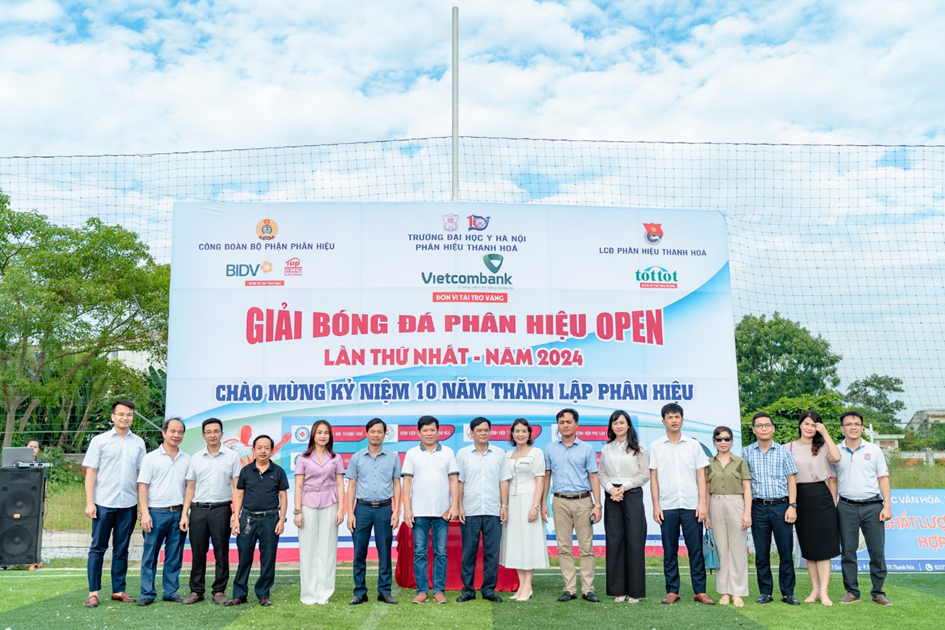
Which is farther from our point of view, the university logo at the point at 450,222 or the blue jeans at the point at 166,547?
the university logo at the point at 450,222

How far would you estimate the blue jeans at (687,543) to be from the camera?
510 cm

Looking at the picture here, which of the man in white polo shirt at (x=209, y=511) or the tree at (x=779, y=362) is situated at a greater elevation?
the tree at (x=779, y=362)

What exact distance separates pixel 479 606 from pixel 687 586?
5.93 ft

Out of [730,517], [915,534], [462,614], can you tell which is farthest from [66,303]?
[915,534]

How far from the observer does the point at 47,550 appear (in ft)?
24.8

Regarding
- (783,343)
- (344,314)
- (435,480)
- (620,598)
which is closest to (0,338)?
(344,314)

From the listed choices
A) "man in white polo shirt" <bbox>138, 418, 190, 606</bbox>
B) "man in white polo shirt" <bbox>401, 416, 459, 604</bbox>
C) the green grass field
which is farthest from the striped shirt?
"man in white polo shirt" <bbox>138, 418, 190, 606</bbox>

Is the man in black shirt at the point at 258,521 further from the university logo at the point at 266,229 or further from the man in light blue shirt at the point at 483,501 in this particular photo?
the university logo at the point at 266,229

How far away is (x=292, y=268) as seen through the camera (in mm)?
6996

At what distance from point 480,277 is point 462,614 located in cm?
326

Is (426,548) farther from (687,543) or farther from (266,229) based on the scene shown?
(266,229)

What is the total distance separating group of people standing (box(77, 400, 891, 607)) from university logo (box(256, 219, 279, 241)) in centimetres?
237

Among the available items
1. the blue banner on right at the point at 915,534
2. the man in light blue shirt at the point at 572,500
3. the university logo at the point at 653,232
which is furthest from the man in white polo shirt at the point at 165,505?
the blue banner on right at the point at 915,534

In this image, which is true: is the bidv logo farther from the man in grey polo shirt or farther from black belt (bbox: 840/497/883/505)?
black belt (bbox: 840/497/883/505)
